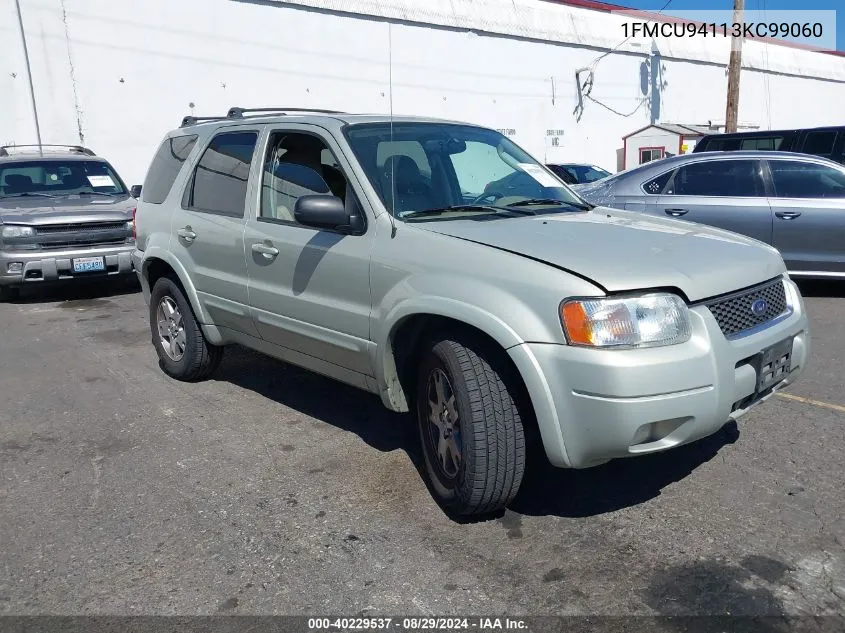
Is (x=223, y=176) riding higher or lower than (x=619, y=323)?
higher

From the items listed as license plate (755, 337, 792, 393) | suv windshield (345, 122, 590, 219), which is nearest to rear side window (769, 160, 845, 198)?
suv windshield (345, 122, 590, 219)

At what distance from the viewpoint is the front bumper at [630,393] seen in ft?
→ 8.98

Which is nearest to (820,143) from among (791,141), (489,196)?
(791,141)

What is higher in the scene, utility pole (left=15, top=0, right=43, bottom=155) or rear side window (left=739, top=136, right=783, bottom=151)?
utility pole (left=15, top=0, right=43, bottom=155)

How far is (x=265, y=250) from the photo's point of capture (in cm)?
416

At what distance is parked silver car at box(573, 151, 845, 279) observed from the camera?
7.41 metres

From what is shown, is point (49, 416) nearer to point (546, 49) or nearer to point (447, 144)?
point (447, 144)

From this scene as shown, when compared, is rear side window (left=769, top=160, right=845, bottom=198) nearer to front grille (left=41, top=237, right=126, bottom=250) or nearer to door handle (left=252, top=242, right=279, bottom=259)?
door handle (left=252, top=242, right=279, bottom=259)

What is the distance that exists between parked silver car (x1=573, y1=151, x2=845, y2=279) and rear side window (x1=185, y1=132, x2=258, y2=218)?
4479 millimetres

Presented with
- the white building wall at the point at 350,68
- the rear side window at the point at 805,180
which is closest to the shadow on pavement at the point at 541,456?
the rear side window at the point at 805,180

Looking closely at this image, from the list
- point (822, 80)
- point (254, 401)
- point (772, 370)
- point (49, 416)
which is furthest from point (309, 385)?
point (822, 80)

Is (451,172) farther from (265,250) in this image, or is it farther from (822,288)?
(822,288)

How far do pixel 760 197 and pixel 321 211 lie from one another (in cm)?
571

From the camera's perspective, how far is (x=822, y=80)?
3444 cm
